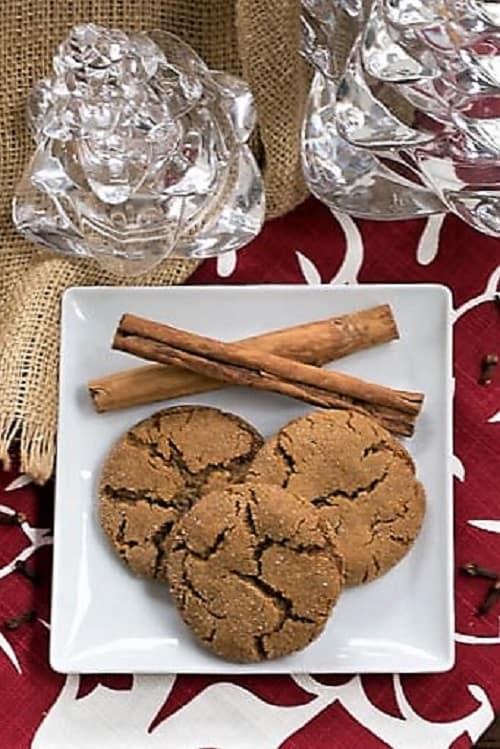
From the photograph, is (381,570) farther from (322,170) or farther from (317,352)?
(322,170)

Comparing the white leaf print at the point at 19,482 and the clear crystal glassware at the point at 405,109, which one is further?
the white leaf print at the point at 19,482

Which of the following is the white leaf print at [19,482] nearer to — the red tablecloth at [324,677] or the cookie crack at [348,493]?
the red tablecloth at [324,677]

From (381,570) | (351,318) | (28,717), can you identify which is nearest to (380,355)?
(351,318)

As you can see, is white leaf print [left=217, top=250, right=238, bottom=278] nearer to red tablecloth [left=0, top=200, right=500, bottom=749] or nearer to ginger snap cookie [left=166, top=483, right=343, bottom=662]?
red tablecloth [left=0, top=200, right=500, bottom=749]

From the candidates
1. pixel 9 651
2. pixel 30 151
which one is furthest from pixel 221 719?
pixel 30 151

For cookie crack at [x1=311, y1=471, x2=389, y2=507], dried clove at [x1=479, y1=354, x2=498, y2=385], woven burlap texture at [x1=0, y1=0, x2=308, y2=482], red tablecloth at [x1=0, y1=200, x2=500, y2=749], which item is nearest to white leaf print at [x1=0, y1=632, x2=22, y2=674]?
red tablecloth at [x1=0, y1=200, x2=500, y2=749]

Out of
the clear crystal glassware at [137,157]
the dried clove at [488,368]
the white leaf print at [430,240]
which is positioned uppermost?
the clear crystal glassware at [137,157]

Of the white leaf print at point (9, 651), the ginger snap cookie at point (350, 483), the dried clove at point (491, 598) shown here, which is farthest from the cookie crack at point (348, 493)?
the white leaf print at point (9, 651)
